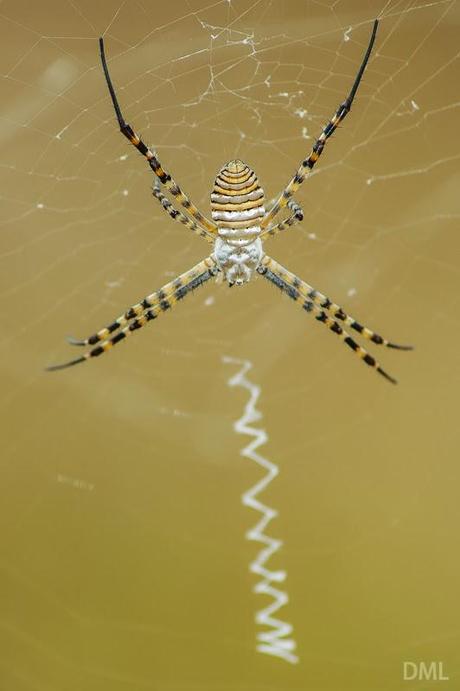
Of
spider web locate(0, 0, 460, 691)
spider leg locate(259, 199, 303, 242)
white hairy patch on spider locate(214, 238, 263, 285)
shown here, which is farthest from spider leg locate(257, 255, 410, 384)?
spider web locate(0, 0, 460, 691)

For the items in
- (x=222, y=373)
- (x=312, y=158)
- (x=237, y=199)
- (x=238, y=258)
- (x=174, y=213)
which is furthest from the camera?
(x=222, y=373)

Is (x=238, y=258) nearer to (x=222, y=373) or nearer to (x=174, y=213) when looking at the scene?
(x=174, y=213)

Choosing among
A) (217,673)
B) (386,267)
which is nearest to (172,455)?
(217,673)

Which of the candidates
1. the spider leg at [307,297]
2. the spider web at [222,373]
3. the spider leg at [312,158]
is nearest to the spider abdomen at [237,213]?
the spider leg at [312,158]

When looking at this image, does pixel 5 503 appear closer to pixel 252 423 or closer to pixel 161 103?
pixel 252 423

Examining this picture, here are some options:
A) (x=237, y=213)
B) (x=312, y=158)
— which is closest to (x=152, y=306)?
(x=237, y=213)

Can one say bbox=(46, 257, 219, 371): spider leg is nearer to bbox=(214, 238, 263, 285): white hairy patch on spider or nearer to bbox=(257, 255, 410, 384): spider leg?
bbox=(214, 238, 263, 285): white hairy patch on spider

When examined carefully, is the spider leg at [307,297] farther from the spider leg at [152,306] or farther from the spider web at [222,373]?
the spider web at [222,373]
